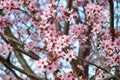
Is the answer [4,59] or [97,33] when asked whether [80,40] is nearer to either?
[97,33]

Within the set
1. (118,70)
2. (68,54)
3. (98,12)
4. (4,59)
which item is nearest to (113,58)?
(118,70)

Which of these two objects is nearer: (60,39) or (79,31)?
(60,39)

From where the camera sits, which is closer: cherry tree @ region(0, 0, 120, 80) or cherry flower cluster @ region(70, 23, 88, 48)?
cherry tree @ region(0, 0, 120, 80)

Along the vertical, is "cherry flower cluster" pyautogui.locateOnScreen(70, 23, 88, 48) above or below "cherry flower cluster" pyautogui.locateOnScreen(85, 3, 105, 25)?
below

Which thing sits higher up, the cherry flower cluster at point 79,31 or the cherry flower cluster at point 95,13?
the cherry flower cluster at point 95,13

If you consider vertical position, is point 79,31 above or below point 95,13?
below

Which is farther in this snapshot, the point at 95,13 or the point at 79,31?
the point at 79,31

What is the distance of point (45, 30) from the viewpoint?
4336 millimetres

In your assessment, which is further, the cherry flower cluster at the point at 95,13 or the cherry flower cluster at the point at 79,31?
the cherry flower cluster at the point at 79,31

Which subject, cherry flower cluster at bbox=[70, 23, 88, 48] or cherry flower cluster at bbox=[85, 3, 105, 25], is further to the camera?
cherry flower cluster at bbox=[70, 23, 88, 48]

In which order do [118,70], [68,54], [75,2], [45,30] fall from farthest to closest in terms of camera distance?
1. [75,2]
2. [118,70]
3. [45,30]
4. [68,54]

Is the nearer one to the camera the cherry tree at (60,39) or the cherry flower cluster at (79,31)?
the cherry tree at (60,39)

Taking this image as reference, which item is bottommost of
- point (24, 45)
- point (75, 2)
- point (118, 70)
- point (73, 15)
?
point (118, 70)

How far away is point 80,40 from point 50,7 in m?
1.27
